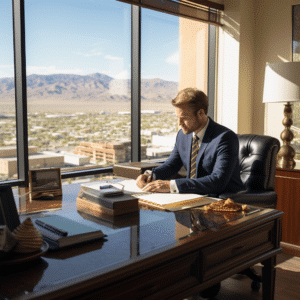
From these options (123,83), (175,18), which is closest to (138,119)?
(123,83)

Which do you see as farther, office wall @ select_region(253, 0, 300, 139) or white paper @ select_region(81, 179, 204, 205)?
office wall @ select_region(253, 0, 300, 139)

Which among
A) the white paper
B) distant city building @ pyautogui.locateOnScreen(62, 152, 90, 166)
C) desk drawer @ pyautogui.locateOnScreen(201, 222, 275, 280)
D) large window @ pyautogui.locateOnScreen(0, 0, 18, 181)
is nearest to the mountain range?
large window @ pyautogui.locateOnScreen(0, 0, 18, 181)

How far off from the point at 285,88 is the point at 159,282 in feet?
8.94

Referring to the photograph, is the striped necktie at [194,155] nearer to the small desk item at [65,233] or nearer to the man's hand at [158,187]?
the man's hand at [158,187]

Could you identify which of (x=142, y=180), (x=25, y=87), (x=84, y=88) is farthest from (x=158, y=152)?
(x=142, y=180)

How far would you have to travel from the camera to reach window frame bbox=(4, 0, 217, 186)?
2.86 metres

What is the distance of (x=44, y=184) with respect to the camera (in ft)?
6.77

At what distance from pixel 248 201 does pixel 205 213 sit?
87 centimetres

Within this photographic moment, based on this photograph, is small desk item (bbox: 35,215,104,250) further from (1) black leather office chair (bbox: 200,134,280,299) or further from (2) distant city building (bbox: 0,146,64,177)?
(2) distant city building (bbox: 0,146,64,177)

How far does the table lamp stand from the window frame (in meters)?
1.09

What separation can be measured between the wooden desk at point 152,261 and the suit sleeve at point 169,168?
0.94 meters

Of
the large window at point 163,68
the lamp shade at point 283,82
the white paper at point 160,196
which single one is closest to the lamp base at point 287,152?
the lamp shade at point 283,82

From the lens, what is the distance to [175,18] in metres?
4.14

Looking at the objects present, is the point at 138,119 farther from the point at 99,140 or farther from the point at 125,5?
the point at 125,5
